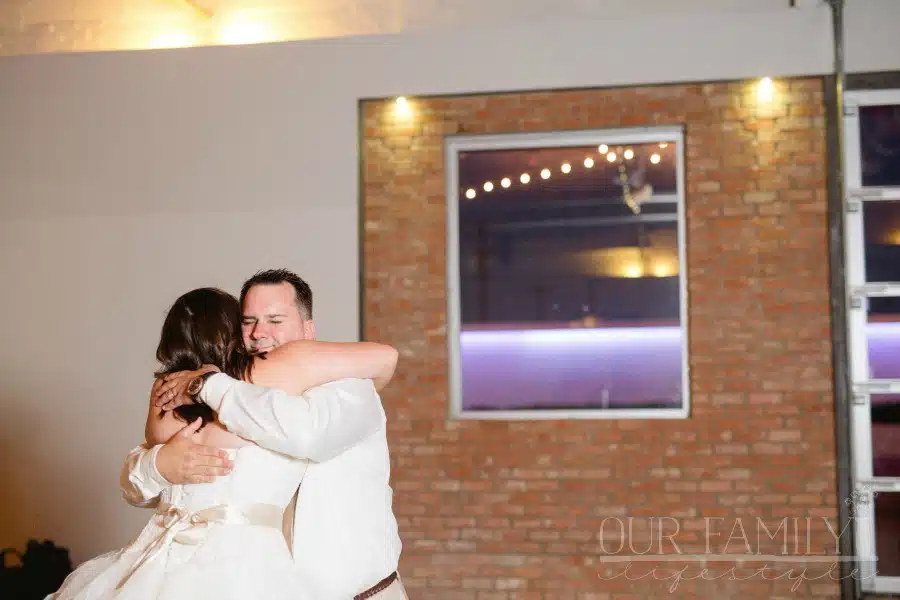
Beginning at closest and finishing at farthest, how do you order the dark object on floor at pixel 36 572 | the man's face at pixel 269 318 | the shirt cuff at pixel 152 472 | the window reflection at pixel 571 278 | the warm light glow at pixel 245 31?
the shirt cuff at pixel 152 472 < the man's face at pixel 269 318 < the dark object on floor at pixel 36 572 < the window reflection at pixel 571 278 < the warm light glow at pixel 245 31

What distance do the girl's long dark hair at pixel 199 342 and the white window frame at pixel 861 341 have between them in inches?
Answer: 171

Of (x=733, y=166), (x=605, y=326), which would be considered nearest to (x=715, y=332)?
(x=605, y=326)

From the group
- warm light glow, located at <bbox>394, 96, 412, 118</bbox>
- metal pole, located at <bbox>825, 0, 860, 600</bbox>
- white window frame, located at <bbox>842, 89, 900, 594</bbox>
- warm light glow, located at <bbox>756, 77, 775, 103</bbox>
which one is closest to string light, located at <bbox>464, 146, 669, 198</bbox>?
warm light glow, located at <bbox>394, 96, 412, 118</bbox>

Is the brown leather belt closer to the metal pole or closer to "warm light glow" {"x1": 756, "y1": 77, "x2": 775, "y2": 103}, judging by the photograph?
the metal pole

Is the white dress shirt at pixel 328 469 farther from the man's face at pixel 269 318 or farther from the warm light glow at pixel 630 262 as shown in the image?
the warm light glow at pixel 630 262

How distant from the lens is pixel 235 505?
2242 millimetres

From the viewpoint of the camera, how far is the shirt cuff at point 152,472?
2.27m

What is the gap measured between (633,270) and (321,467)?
12.5 feet

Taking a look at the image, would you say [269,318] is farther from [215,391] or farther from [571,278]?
[571,278]

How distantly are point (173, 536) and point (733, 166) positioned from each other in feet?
14.7

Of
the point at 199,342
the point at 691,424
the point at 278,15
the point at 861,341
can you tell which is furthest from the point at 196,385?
the point at 278,15

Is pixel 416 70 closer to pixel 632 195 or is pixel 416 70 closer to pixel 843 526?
pixel 632 195

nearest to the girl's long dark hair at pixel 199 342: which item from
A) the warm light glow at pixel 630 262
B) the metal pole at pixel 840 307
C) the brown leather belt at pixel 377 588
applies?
the brown leather belt at pixel 377 588

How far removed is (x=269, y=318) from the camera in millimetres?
2816
